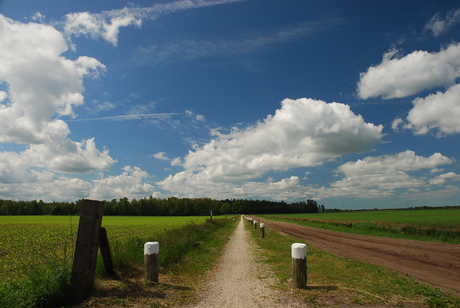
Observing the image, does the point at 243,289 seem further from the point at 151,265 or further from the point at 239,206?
the point at 239,206

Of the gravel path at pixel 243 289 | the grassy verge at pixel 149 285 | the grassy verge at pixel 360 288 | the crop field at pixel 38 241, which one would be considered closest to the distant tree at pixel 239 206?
the crop field at pixel 38 241

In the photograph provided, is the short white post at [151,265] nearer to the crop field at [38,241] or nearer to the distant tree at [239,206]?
the crop field at [38,241]

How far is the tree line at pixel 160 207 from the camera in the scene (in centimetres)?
10319

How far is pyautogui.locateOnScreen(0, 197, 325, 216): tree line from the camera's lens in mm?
103188

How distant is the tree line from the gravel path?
88.2 meters

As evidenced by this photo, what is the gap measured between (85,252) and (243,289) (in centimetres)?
357

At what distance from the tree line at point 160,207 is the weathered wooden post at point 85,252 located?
296 ft

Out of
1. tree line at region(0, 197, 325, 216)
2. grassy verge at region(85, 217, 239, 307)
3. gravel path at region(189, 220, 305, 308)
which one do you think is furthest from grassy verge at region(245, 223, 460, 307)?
tree line at region(0, 197, 325, 216)

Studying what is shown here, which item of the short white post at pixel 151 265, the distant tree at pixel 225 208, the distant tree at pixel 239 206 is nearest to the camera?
the short white post at pixel 151 265

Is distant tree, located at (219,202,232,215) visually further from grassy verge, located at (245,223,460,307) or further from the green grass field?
grassy verge, located at (245,223,460,307)

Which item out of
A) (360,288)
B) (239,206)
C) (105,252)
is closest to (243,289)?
(360,288)

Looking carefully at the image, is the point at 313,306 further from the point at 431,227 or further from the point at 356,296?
the point at 431,227

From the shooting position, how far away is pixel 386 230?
97.6ft

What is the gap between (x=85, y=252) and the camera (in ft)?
17.0
